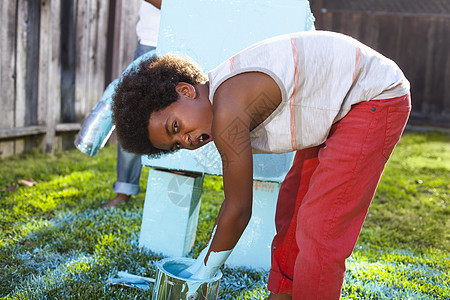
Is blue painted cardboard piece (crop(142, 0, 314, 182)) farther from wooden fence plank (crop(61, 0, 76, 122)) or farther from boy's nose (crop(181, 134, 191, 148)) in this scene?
wooden fence plank (crop(61, 0, 76, 122))

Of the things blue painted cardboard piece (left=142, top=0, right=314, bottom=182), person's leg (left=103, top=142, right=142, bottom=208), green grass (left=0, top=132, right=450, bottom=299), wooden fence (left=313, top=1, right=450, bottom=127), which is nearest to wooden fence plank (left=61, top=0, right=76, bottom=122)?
green grass (left=0, top=132, right=450, bottom=299)

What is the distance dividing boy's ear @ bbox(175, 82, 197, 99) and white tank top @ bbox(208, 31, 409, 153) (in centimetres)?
7

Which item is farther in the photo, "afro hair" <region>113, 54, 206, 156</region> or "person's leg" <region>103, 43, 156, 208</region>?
"person's leg" <region>103, 43, 156, 208</region>

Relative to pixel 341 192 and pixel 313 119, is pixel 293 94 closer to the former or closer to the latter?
pixel 313 119

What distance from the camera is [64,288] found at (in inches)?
73.7

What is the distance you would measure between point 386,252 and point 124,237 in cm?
142

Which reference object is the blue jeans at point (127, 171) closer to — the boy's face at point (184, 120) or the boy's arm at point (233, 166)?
the boy's face at point (184, 120)

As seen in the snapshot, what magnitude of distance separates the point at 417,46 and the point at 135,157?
6.62 meters

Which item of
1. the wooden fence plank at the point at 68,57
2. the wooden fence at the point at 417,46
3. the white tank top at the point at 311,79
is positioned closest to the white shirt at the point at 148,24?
the white tank top at the point at 311,79

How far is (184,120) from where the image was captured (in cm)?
153

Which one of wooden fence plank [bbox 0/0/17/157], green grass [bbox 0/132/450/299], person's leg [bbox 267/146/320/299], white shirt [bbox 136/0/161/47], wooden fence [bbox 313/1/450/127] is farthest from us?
wooden fence [bbox 313/1/450/127]

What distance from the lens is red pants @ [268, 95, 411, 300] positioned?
4.93ft

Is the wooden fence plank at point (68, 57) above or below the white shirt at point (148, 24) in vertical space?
below

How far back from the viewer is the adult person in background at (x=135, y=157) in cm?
302
